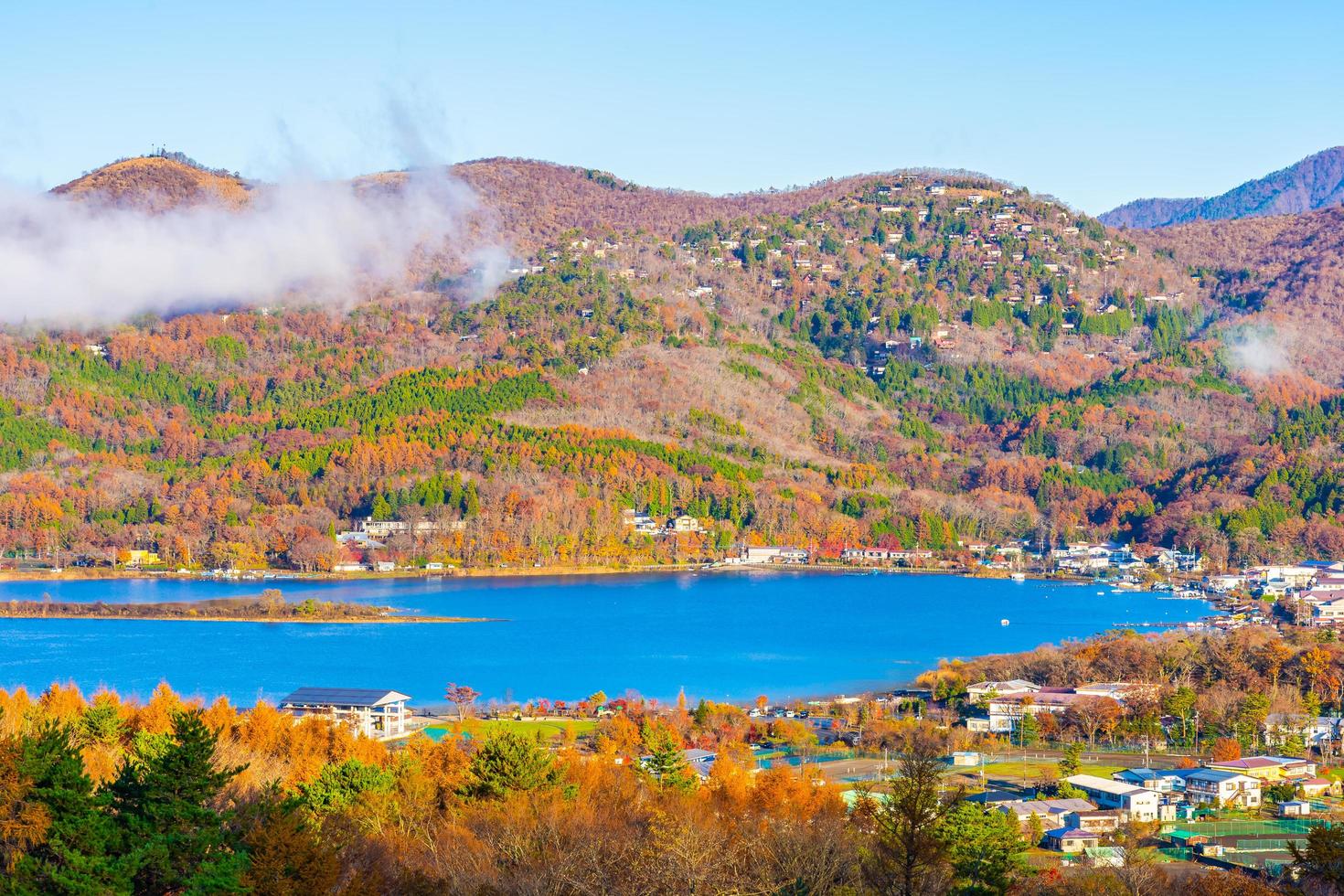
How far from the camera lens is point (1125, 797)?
18.7m

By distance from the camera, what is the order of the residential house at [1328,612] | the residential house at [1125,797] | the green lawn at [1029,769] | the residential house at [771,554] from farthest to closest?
the residential house at [771,554] → the residential house at [1328,612] → the green lawn at [1029,769] → the residential house at [1125,797]

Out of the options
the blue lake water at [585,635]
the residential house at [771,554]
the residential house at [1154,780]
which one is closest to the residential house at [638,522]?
the residential house at [771,554]

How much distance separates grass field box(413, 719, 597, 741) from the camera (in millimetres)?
23781

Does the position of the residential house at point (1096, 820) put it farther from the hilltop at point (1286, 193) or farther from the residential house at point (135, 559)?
the hilltop at point (1286, 193)

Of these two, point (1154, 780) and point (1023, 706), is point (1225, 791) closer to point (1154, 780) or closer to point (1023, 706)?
point (1154, 780)

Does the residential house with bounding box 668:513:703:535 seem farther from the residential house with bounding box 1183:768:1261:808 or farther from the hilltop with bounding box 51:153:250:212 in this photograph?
the hilltop with bounding box 51:153:250:212

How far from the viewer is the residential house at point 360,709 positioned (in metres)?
23.7

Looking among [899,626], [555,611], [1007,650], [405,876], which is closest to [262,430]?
[555,611]

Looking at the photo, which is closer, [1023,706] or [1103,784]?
[1103,784]

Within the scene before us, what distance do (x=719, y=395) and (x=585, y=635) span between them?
34.0 m

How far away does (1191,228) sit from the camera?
10419 centimetres

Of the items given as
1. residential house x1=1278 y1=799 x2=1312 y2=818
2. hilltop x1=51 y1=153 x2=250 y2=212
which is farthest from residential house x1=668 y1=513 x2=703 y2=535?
hilltop x1=51 y1=153 x2=250 y2=212

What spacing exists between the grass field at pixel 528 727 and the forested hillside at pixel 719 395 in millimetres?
30156

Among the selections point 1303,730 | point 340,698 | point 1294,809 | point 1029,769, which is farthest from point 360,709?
point 1303,730
